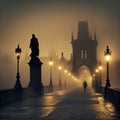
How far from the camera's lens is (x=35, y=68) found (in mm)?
51094

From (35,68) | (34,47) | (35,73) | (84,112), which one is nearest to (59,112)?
(84,112)

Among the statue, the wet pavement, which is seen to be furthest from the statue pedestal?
the wet pavement

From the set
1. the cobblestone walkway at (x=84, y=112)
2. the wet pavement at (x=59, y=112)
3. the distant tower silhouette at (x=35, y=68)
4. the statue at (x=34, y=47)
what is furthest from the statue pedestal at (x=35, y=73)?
the cobblestone walkway at (x=84, y=112)

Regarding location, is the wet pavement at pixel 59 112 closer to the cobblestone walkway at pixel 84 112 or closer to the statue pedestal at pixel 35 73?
the cobblestone walkway at pixel 84 112

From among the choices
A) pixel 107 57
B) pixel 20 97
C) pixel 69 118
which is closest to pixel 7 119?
pixel 69 118

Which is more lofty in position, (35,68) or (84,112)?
(35,68)

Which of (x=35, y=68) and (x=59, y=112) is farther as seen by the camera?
(x=35, y=68)

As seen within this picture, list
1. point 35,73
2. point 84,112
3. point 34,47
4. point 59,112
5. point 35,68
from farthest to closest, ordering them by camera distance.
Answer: point 34,47 → point 35,73 → point 35,68 → point 84,112 → point 59,112

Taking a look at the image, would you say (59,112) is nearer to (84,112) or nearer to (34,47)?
(84,112)

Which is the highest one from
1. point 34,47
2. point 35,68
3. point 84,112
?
point 34,47

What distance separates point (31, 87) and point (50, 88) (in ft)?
77.1

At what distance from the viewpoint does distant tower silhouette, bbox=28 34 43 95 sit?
168ft

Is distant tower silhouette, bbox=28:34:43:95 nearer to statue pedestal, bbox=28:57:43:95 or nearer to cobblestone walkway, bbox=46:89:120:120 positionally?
statue pedestal, bbox=28:57:43:95

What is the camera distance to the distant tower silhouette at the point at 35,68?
51094 millimetres
